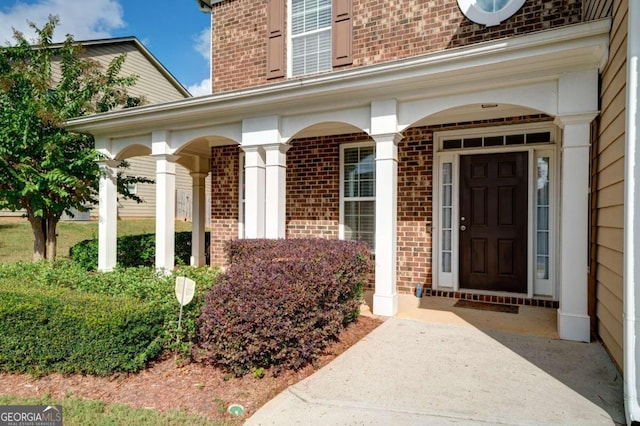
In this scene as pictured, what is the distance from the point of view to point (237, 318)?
3.23 m

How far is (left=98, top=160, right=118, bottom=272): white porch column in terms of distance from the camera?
7.46 m

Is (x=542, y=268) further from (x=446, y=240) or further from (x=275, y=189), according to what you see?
(x=275, y=189)

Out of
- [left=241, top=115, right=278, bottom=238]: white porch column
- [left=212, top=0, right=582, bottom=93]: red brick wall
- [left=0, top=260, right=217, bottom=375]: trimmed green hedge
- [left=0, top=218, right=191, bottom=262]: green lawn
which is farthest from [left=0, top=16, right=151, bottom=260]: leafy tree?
[left=0, top=260, right=217, bottom=375]: trimmed green hedge

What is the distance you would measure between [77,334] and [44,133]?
5.77m

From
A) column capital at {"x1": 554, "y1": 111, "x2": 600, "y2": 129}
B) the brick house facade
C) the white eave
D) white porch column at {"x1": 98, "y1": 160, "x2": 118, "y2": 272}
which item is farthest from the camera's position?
white porch column at {"x1": 98, "y1": 160, "x2": 118, "y2": 272}

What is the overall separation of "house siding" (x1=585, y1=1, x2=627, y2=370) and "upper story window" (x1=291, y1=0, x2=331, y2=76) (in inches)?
164

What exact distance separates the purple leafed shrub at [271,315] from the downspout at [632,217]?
2.20 metres

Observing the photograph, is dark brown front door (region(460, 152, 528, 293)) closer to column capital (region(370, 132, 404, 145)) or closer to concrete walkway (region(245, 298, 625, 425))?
column capital (region(370, 132, 404, 145))

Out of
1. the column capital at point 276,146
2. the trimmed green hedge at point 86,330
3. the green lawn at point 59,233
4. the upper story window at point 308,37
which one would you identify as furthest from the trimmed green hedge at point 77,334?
the green lawn at point 59,233

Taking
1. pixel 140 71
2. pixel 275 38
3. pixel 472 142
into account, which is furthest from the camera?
pixel 140 71

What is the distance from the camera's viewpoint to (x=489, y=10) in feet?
18.9

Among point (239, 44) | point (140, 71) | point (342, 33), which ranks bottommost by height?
point (342, 33)

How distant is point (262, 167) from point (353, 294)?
2.56 meters

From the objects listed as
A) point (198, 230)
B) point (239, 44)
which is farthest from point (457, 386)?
point (198, 230)
